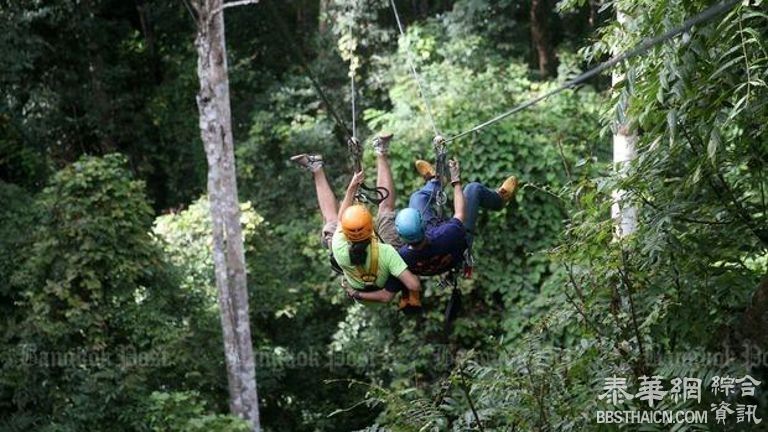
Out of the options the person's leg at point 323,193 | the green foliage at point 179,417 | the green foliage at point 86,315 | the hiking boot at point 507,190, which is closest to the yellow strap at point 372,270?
the person's leg at point 323,193

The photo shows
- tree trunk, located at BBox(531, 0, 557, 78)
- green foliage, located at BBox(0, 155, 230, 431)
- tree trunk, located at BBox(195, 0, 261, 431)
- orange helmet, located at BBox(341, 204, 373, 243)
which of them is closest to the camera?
orange helmet, located at BBox(341, 204, 373, 243)

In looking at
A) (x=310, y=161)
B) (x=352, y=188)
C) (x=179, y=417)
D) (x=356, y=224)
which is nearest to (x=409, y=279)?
(x=356, y=224)

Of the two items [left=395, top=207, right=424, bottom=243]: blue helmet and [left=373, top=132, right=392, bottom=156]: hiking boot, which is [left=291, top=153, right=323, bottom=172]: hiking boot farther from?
[left=395, top=207, right=424, bottom=243]: blue helmet

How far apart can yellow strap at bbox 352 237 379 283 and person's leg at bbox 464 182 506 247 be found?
21.1 inches

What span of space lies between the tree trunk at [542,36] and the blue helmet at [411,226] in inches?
278

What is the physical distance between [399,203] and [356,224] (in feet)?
14.5

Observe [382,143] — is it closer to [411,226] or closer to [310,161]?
[310,161]

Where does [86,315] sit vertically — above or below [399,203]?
below

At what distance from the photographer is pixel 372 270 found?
197 inches

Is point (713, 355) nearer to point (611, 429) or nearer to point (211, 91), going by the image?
point (611, 429)

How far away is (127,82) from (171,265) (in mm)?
5969

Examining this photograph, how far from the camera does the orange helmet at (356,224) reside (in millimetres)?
4738

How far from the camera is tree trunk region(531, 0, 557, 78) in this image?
11646mm

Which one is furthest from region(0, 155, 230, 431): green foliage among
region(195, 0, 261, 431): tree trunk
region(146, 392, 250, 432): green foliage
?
region(195, 0, 261, 431): tree trunk
